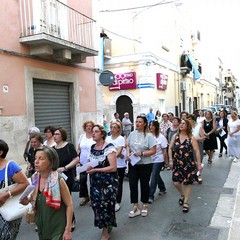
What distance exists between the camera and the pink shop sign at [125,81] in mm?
18438

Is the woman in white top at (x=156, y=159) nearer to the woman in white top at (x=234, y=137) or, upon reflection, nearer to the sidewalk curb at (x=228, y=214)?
the sidewalk curb at (x=228, y=214)

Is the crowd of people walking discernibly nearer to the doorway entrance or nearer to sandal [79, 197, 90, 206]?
sandal [79, 197, 90, 206]

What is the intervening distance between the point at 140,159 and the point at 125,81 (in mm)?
14188

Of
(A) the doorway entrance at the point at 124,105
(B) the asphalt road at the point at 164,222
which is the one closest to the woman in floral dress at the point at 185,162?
(B) the asphalt road at the point at 164,222

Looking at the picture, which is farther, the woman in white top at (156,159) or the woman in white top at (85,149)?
the woman in white top at (156,159)

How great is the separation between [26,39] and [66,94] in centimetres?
287

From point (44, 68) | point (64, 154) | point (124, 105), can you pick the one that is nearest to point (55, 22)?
point (44, 68)

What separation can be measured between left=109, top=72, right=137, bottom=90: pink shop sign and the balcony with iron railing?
7.23 metres

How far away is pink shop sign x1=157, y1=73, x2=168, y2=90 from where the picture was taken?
18.9 metres

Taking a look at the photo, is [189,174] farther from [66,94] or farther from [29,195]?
[66,94]

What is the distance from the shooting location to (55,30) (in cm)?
967

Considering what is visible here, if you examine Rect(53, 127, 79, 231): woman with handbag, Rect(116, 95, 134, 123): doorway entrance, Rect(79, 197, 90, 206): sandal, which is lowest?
Rect(79, 197, 90, 206): sandal

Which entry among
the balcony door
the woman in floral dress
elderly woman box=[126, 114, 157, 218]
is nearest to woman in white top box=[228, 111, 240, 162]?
the woman in floral dress

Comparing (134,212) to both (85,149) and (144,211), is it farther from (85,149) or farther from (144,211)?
(85,149)
